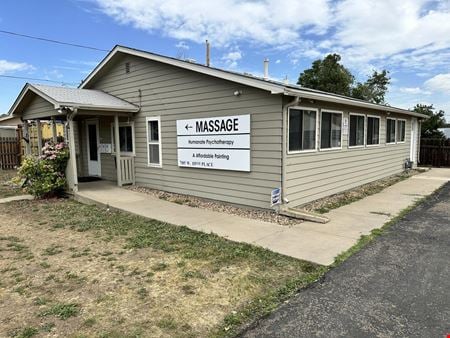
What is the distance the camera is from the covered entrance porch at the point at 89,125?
9.01 m

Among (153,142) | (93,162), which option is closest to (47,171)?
(153,142)

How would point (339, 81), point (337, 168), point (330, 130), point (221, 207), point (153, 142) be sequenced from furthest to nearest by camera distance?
point (339, 81) → point (153, 142) → point (337, 168) → point (330, 130) → point (221, 207)

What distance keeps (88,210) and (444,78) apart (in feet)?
90.7

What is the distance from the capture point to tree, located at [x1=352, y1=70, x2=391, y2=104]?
3114 cm

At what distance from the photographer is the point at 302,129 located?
748cm

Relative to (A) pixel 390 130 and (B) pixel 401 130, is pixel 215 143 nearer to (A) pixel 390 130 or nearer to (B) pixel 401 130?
(A) pixel 390 130

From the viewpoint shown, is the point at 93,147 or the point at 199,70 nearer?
the point at 199,70

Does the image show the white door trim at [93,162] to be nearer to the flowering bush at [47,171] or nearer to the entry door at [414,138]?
the flowering bush at [47,171]

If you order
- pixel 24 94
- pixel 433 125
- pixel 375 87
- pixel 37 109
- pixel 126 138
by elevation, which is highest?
pixel 375 87

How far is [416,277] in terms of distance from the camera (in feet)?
13.3

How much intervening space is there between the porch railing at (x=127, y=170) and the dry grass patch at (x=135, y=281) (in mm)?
4086

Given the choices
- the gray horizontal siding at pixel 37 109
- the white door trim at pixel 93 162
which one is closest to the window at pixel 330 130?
the gray horizontal siding at pixel 37 109

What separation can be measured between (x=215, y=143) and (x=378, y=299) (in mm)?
5261

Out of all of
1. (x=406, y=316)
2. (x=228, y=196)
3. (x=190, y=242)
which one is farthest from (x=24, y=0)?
(x=406, y=316)
